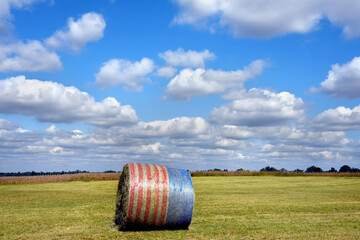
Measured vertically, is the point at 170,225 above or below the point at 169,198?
below

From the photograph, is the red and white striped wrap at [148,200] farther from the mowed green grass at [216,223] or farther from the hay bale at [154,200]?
the mowed green grass at [216,223]

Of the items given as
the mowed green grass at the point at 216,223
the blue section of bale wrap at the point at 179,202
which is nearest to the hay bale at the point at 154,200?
the blue section of bale wrap at the point at 179,202

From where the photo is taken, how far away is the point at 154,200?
10688 mm

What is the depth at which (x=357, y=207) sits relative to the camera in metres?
17.1

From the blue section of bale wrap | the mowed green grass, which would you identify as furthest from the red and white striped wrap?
the mowed green grass

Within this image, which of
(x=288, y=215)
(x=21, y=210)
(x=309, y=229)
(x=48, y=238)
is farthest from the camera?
(x=21, y=210)

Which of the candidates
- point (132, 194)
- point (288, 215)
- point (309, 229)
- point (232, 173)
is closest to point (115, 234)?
point (132, 194)

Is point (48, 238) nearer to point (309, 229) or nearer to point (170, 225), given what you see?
point (170, 225)

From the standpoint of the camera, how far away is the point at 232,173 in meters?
66.8

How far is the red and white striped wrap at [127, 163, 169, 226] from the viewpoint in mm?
10578

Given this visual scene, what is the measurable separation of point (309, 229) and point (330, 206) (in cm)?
702

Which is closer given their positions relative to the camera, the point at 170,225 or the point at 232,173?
the point at 170,225

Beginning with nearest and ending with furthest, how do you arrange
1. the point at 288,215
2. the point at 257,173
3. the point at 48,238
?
the point at 48,238
the point at 288,215
the point at 257,173

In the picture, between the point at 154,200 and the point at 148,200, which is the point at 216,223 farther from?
the point at 148,200
